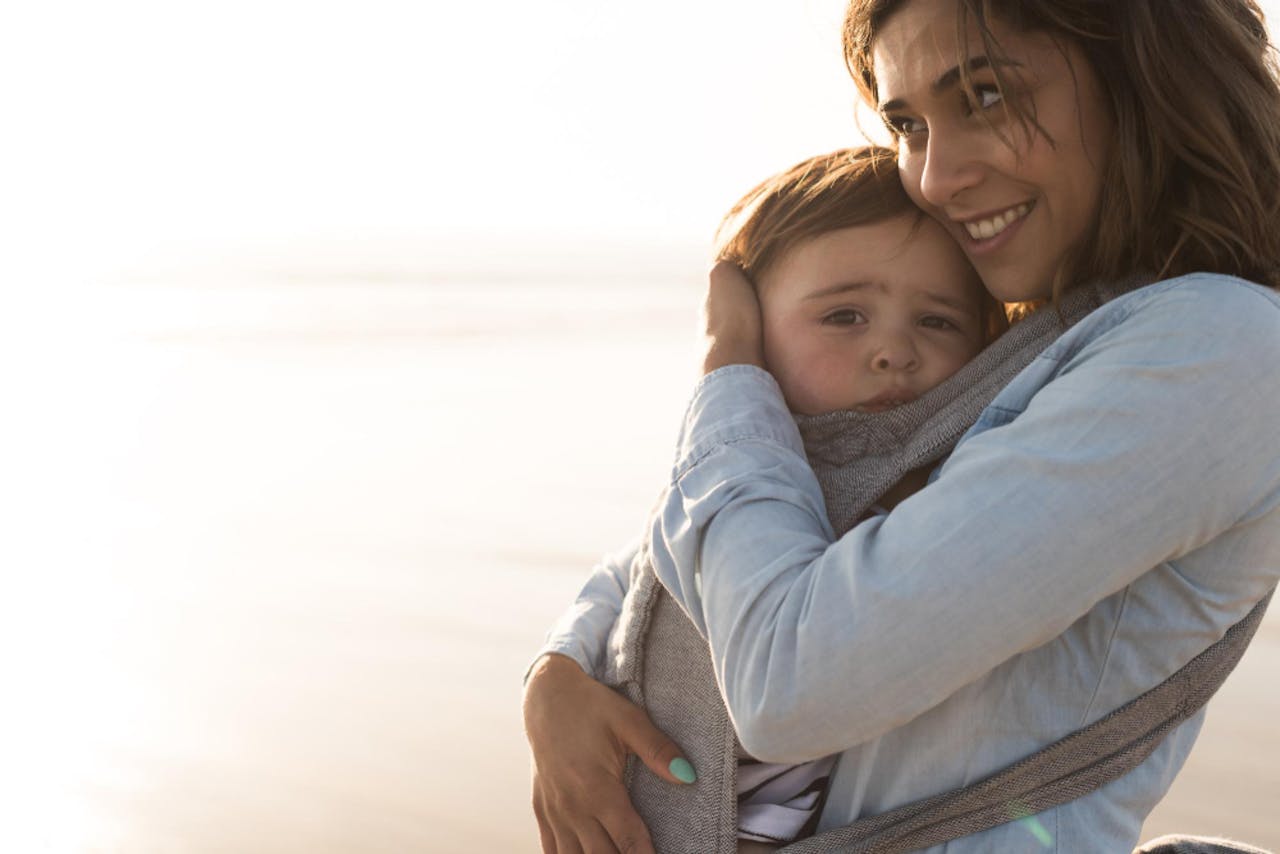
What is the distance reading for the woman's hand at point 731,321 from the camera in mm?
1626

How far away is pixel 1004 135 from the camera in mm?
1521

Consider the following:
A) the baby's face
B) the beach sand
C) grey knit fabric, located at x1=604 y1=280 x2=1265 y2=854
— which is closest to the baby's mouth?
the baby's face

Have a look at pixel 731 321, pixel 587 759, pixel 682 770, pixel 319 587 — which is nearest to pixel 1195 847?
pixel 682 770

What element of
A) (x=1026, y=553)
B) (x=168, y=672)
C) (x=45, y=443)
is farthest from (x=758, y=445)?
(x=45, y=443)

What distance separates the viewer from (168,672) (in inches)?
141

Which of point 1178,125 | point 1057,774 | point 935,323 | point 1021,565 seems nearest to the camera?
point 1021,565

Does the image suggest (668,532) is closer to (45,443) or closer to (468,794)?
(468,794)

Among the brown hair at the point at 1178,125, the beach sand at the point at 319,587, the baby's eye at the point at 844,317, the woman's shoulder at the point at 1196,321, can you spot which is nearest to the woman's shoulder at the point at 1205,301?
the woman's shoulder at the point at 1196,321

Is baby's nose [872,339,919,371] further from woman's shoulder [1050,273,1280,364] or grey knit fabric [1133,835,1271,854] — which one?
grey knit fabric [1133,835,1271,854]

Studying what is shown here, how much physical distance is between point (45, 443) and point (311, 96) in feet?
24.7

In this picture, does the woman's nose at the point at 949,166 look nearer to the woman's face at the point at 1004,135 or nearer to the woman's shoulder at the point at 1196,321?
the woman's face at the point at 1004,135

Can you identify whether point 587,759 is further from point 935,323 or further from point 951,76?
point 951,76

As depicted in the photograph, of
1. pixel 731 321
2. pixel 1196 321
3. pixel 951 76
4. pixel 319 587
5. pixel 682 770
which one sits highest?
pixel 319 587

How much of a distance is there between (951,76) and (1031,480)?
528 millimetres
